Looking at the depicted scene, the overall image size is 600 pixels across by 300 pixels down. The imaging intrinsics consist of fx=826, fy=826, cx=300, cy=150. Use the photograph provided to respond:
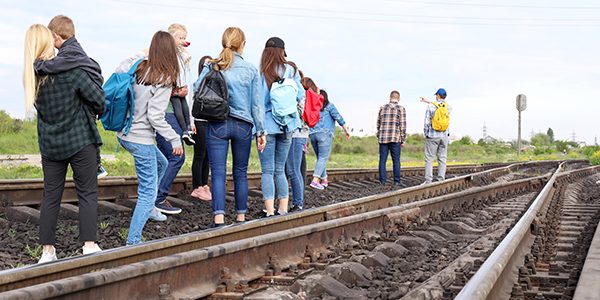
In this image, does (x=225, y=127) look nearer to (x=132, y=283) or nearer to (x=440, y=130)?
(x=132, y=283)

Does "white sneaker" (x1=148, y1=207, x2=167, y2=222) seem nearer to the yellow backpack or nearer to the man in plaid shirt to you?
the yellow backpack

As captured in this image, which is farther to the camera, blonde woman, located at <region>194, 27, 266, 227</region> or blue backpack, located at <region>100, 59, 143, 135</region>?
blonde woman, located at <region>194, 27, 266, 227</region>

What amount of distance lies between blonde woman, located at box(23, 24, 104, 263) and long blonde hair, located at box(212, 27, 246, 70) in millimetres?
1774

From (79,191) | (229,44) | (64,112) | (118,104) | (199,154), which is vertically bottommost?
(79,191)

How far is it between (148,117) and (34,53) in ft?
4.16

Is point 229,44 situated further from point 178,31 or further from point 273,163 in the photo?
point 273,163

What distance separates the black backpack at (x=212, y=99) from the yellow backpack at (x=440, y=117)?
8.48 meters

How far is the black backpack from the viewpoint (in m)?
7.65

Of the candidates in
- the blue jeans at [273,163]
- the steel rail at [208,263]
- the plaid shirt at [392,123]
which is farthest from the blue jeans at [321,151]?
the steel rail at [208,263]

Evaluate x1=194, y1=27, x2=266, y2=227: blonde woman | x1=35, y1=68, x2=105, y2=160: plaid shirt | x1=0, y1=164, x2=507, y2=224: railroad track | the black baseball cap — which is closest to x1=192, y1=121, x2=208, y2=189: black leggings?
x1=0, y1=164, x2=507, y2=224: railroad track

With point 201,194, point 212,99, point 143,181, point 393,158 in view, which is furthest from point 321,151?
point 143,181

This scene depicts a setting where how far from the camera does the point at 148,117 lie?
275 inches

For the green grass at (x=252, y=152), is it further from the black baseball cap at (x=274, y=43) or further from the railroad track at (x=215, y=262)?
the railroad track at (x=215, y=262)

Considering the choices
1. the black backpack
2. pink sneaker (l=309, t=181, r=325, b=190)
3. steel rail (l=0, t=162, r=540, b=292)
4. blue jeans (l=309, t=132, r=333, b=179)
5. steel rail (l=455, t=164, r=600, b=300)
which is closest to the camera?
steel rail (l=455, t=164, r=600, b=300)
